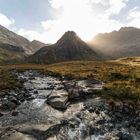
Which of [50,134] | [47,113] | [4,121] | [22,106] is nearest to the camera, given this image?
[50,134]

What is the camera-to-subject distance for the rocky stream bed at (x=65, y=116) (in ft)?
70.9

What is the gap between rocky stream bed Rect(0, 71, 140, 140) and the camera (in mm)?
21625

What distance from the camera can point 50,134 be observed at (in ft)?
69.7

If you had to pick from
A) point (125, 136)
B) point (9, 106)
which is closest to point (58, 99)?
point (9, 106)

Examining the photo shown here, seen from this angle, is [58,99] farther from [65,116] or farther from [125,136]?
[125,136]

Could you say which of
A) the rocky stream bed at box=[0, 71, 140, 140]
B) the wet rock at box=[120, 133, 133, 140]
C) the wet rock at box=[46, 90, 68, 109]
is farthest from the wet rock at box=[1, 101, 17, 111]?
the wet rock at box=[120, 133, 133, 140]

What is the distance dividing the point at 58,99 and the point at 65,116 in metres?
4.42

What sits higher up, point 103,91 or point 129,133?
point 103,91

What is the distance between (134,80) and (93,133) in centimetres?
1863

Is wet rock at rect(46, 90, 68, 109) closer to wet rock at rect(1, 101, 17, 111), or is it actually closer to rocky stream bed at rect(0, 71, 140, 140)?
rocky stream bed at rect(0, 71, 140, 140)

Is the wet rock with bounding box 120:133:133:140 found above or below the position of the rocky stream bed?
below

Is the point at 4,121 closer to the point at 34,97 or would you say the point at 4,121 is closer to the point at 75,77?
the point at 34,97

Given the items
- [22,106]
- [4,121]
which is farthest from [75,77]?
[4,121]

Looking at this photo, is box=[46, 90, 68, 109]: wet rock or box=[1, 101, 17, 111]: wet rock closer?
box=[1, 101, 17, 111]: wet rock
